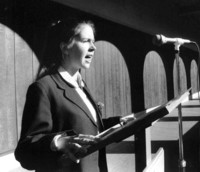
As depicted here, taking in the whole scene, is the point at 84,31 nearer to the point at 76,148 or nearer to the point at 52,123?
the point at 52,123

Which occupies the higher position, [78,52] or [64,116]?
[78,52]

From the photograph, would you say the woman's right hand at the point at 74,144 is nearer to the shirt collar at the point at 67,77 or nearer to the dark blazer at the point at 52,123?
the dark blazer at the point at 52,123

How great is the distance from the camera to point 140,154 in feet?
9.37

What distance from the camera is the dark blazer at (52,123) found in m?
1.22

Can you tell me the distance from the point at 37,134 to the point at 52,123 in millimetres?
123

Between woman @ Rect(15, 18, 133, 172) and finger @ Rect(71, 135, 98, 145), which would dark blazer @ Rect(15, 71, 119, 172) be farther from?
finger @ Rect(71, 135, 98, 145)

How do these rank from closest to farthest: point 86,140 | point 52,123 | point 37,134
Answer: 1. point 86,140
2. point 37,134
3. point 52,123

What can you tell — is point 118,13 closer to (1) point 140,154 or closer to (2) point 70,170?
(1) point 140,154

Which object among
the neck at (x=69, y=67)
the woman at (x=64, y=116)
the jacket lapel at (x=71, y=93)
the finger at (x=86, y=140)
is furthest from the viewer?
the neck at (x=69, y=67)

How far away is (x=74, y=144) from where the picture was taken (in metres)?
1.11

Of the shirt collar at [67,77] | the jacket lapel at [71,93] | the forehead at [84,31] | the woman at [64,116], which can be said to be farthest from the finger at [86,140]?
the forehead at [84,31]

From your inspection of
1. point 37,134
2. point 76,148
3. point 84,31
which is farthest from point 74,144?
point 84,31

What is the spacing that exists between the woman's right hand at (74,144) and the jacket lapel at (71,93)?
325 mm

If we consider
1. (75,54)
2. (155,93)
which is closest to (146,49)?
(155,93)
